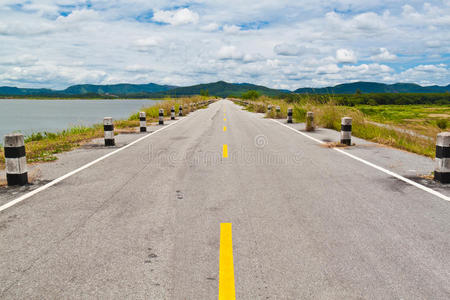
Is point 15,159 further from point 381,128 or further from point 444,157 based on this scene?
point 381,128

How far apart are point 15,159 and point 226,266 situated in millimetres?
5123

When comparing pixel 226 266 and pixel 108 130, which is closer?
pixel 226 266

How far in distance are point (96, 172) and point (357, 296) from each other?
21.4ft

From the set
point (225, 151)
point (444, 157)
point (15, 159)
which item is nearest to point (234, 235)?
point (15, 159)

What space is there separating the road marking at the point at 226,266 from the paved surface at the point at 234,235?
63 mm

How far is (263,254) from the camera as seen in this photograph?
3.74 m

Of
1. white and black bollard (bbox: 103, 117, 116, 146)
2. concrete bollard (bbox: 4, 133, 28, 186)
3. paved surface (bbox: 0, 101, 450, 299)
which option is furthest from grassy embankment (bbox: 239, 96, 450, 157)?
concrete bollard (bbox: 4, 133, 28, 186)

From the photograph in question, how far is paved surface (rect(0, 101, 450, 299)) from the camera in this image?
10.3 ft

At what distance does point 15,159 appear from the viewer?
21.8 feet

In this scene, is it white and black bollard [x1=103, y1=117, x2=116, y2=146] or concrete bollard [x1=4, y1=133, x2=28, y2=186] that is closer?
concrete bollard [x1=4, y1=133, x2=28, y2=186]

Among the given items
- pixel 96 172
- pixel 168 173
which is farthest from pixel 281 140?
pixel 96 172

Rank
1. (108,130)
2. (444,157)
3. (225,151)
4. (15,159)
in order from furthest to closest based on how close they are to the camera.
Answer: (108,130) → (225,151) → (444,157) → (15,159)

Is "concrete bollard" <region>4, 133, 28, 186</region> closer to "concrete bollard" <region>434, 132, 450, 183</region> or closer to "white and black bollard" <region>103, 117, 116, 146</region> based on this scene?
"white and black bollard" <region>103, 117, 116, 146</region>

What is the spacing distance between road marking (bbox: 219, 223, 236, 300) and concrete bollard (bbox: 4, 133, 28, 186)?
4439mm
